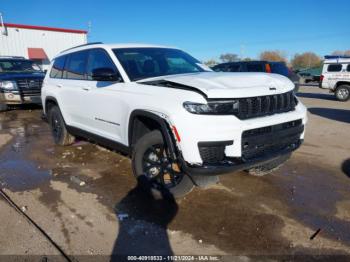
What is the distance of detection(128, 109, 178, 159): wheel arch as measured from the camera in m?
3.32

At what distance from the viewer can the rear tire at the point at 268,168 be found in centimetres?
445

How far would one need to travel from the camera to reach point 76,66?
5.45m

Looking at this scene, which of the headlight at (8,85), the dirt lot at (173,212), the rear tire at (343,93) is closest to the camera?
the dirt lot at (173,212)

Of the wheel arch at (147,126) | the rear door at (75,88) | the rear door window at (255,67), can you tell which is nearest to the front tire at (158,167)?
the wheel arch at (147,126)

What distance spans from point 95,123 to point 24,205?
153 centimetres

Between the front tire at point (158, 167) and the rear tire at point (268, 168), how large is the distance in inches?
54.5

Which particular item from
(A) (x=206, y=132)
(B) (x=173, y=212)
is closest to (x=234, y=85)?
(A) (x=206, y=132)

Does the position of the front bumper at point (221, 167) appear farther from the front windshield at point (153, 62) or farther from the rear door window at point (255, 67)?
the rear door window at point (255, 67)

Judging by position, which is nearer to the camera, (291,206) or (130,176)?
(291,206)

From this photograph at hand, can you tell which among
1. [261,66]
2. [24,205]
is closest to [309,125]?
[261,66]

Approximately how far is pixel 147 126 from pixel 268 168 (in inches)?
72.9

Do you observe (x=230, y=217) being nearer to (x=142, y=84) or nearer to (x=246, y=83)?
(x=246, y=83)

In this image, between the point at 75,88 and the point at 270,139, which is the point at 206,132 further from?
the point at 75,88

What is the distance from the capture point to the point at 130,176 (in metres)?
4.80
